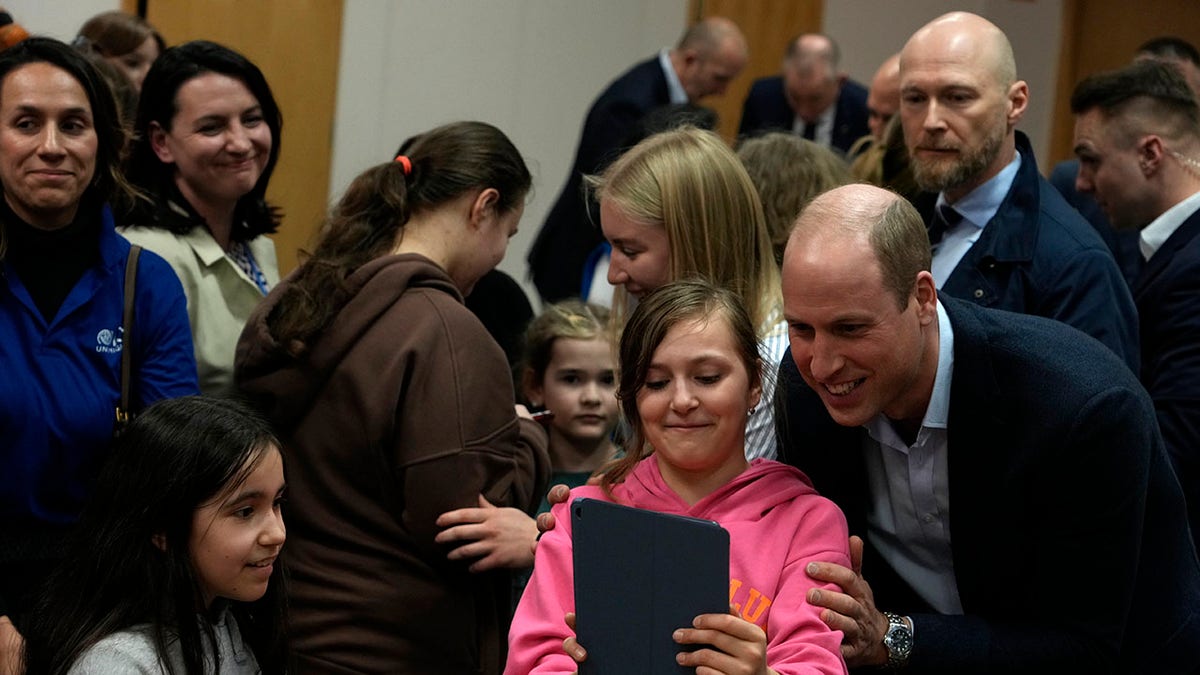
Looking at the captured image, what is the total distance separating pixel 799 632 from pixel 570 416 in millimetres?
1686

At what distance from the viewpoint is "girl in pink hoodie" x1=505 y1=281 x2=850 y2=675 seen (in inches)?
81.8

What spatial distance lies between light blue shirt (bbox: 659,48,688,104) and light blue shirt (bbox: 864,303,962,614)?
179 inches

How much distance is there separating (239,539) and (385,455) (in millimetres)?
370

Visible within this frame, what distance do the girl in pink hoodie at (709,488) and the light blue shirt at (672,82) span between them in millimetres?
4509

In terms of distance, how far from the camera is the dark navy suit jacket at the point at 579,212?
5.50 m

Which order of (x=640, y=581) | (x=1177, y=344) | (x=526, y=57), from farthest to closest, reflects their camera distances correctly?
(x=526, y=57), (x=1177, y=344), (x=640, y=581)

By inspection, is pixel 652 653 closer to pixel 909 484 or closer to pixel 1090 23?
pixel 909 484

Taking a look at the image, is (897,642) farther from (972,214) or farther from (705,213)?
(972,214)

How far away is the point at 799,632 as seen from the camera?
2.04 m

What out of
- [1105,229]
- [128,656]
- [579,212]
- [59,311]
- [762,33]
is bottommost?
[128,656]

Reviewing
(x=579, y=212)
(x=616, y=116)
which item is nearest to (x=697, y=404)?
(x=579, y=212)

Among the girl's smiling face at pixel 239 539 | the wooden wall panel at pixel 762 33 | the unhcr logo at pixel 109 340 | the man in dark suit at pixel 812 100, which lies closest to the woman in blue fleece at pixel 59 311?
the unhcr logo at pixel 109 340

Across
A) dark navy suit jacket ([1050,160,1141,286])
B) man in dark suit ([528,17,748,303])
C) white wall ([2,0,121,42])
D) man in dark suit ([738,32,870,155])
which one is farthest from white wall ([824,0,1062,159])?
white wall ([2,0,121,42])

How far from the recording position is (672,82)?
22.3ft
